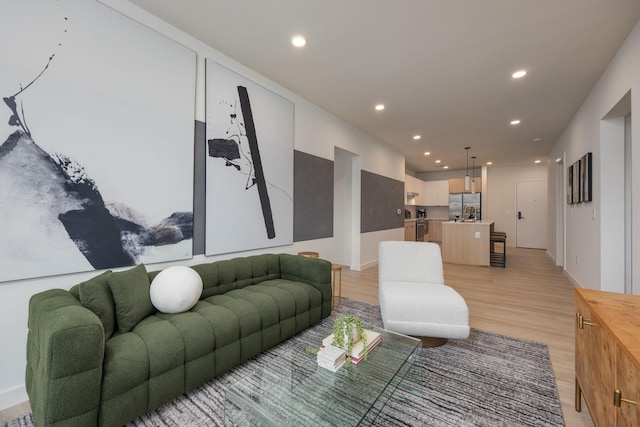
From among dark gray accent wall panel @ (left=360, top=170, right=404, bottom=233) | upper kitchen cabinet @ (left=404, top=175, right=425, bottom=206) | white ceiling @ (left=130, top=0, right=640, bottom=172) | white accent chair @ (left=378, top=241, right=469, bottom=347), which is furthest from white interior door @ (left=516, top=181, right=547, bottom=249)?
white accent chair @ (left=378, top=241, right=469, bottom=347)

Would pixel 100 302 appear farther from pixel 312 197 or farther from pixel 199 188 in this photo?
pixel 312 197

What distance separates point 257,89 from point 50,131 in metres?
2.06

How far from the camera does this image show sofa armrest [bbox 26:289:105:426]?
1229 millimetres

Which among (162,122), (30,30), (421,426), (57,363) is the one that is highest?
(30,30)

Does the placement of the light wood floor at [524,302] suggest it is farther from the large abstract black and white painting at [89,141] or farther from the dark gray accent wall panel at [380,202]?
the large abstract black and white painting at [89,141]

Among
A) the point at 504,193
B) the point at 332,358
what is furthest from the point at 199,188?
the point at 504,193

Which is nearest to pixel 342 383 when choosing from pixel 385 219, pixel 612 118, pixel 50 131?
pixel 50 131

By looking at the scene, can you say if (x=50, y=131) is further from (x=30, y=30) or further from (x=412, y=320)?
(x=412, y=320)

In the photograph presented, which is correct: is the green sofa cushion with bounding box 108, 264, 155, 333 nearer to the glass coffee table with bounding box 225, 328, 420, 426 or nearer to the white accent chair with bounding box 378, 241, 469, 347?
the glass coffee table with bounding box 225, 328, 420, 426

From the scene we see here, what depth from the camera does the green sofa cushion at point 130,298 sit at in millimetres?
1770

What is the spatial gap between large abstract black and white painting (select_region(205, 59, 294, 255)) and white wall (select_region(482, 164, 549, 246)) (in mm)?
7911

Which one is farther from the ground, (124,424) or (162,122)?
(162,122)

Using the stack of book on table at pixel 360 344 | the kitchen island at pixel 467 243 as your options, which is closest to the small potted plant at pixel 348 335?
the stack of book on table at pixel 360 344

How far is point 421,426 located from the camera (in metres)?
1.51
